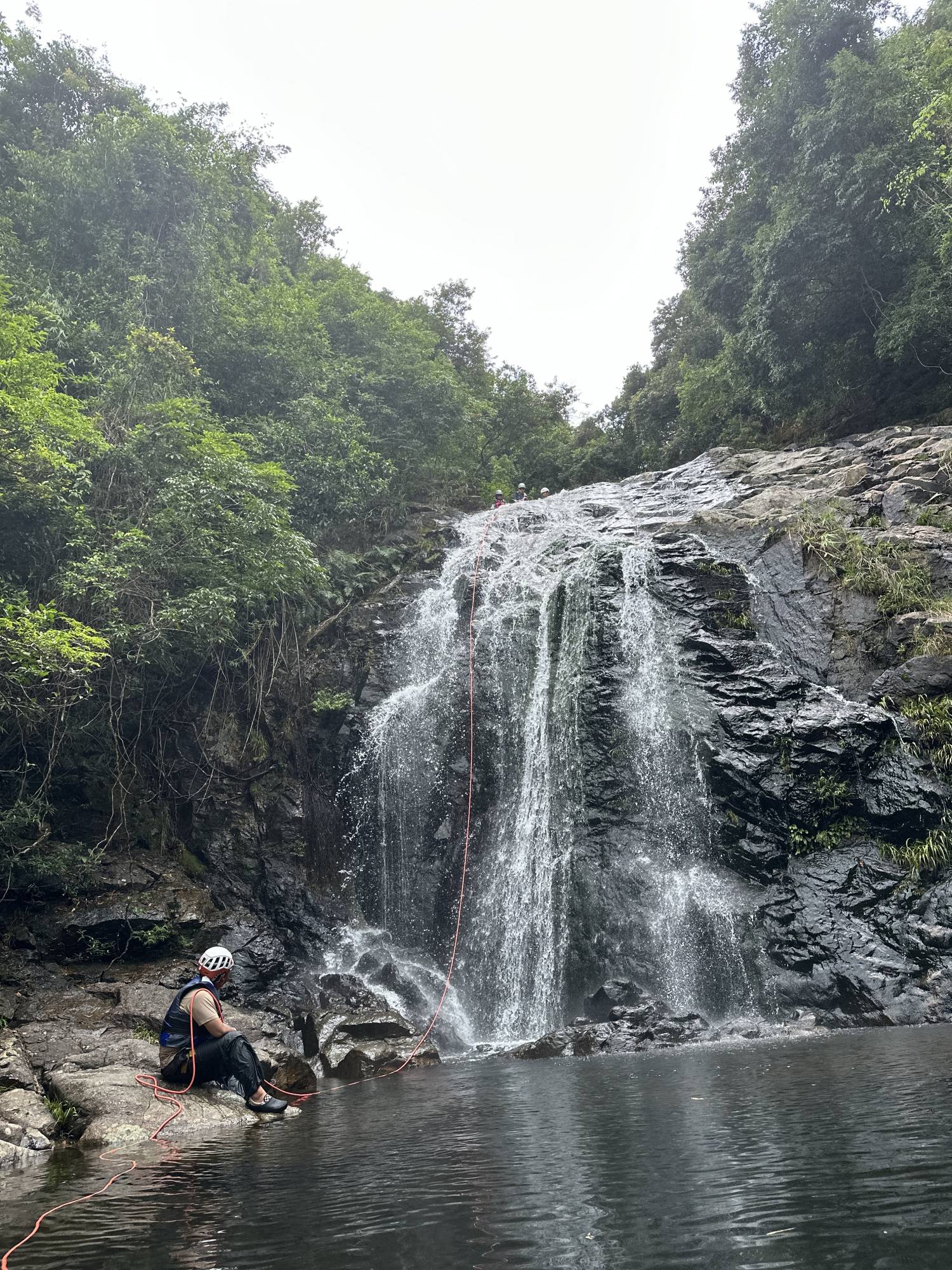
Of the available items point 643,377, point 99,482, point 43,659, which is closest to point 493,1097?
point 43,659

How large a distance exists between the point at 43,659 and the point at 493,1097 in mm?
6561

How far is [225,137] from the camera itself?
83.3ft

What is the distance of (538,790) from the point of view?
12.5 m

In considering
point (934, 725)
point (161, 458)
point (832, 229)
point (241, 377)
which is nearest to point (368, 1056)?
point (934, 725)

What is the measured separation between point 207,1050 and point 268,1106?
638mm

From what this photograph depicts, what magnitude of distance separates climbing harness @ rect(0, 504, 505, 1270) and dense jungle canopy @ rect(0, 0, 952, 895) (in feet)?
8.59

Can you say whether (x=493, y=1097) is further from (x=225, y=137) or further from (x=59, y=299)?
(x=225, y=137)

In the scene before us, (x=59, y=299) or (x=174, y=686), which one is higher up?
(x=59, y=299)

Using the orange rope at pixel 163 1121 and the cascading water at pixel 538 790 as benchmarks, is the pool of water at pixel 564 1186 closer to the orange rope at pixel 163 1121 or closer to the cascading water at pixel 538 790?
the orange rope at pixel 163 1121

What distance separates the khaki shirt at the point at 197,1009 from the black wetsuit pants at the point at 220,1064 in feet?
0.36

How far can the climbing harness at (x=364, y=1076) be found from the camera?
4.04 metres

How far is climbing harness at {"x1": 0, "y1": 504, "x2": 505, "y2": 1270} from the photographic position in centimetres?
404

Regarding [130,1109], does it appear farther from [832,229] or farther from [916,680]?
[832,229]

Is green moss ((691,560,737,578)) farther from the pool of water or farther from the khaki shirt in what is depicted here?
the khaki shirt
